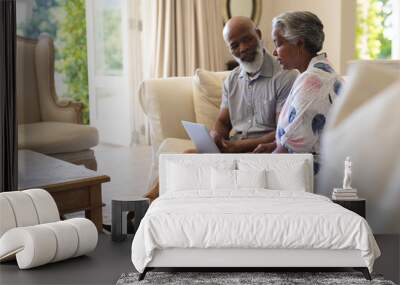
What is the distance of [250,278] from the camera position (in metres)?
4.43

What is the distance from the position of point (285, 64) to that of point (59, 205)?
2.09 metres

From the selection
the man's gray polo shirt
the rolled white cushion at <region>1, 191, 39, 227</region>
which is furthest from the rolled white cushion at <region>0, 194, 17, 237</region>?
the man's gray polo shirt

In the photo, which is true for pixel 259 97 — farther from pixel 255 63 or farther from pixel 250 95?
pixel 255 63

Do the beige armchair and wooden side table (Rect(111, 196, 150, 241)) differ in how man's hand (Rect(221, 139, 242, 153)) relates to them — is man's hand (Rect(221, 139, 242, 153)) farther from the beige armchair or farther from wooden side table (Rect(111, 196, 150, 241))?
the beige armchair

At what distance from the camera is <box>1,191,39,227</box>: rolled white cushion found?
4.91 meters

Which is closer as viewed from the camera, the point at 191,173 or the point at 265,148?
the point at 191,173

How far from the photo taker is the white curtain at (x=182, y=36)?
5.86 meters

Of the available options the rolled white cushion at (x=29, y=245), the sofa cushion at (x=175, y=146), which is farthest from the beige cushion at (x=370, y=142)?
the rolled white cushion at (x=29, y=245)

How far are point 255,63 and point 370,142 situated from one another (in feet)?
3.36

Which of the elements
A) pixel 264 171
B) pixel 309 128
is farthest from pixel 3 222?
pixel 309 128

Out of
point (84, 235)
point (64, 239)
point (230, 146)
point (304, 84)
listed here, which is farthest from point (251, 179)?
point (64, 239)

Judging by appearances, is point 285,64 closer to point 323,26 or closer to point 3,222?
point 323,26

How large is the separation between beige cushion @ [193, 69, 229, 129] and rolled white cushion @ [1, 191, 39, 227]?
4.75 ft

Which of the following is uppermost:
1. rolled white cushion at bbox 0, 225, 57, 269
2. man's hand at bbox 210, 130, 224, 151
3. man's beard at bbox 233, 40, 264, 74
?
man's beard at bbox 233, 40, 264, 74
